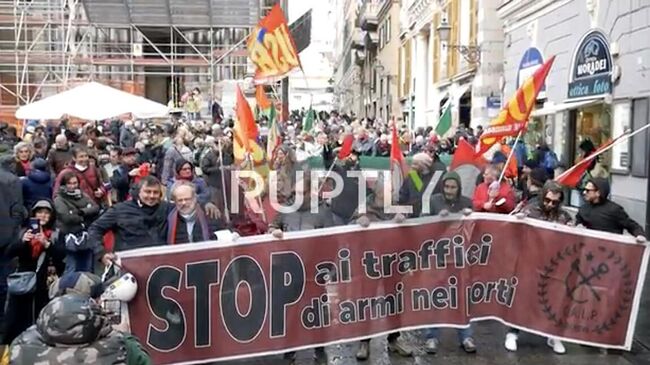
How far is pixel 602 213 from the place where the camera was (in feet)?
23.3

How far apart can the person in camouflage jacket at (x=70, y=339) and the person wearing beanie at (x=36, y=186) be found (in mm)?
6373

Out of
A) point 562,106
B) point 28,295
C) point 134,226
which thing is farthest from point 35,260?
point 562,106

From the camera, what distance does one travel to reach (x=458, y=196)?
7129 millimetres

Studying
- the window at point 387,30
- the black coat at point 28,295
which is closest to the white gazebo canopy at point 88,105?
the black coat at point 28,295

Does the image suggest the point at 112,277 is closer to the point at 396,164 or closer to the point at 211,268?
the point at 211,268

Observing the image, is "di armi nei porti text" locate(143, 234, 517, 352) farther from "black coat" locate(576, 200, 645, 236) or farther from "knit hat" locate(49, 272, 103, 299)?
"knit hat" locate(49, 272, 103, 299)

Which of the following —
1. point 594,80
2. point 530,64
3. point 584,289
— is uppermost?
point 530,64

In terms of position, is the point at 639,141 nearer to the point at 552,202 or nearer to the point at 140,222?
the point at 552,202

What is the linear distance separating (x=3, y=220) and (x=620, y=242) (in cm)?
542

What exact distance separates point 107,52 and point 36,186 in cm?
2677

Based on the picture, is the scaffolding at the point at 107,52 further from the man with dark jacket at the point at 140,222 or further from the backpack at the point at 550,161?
the man with dark jacket at the point at 140,222

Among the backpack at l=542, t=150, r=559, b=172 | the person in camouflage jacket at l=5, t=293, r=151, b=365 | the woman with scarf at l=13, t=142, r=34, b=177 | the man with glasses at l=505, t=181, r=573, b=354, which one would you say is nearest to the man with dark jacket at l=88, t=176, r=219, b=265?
the man with glasses at l=505, t=181, r=573, b=354

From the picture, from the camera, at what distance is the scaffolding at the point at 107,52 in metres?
29.5

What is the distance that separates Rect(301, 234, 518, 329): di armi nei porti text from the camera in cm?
648
